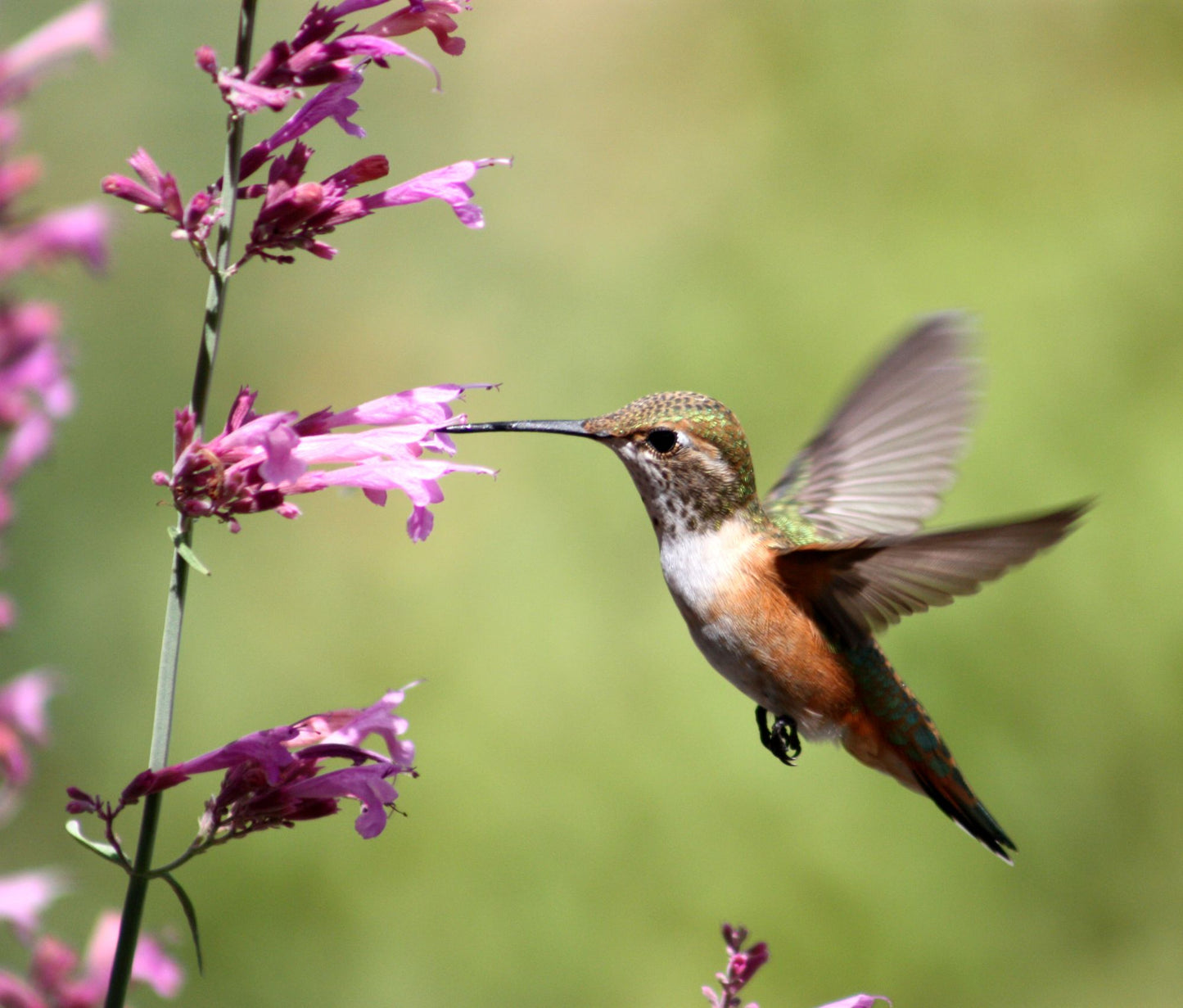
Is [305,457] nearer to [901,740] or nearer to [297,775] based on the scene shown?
[297,775]

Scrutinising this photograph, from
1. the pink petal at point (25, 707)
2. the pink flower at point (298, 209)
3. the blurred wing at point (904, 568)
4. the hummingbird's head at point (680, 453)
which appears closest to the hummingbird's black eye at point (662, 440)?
the hummingbird's head at point (680, 453)

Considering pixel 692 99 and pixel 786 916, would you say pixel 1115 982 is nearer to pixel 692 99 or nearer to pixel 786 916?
pixel 786 916

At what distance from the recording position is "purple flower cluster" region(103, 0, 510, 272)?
1785 mm

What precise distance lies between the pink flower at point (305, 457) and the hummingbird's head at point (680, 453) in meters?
0.42

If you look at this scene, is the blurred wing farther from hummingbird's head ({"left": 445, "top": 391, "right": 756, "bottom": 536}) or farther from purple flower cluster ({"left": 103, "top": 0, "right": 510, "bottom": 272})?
purple flower cluster ({"left": 103, "top": 0, "right": 510, "bottom": 272})

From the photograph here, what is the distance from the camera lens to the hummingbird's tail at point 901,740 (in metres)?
2.83

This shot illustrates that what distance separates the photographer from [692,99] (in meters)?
7.88

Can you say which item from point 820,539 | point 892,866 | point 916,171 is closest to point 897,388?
point 820,539

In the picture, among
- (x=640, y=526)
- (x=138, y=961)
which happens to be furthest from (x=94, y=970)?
(x=640, y=526)

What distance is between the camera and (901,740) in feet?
9.45

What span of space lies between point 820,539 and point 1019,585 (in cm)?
254

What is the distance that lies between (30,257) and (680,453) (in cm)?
125

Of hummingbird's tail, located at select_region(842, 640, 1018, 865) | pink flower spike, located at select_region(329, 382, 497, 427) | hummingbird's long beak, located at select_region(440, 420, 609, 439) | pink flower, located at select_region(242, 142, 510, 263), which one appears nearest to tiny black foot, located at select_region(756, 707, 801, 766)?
hummingbird's tail, located at select_region(842, 640, 1018, 865)

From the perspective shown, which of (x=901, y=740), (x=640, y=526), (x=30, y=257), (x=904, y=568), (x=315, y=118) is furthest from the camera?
(x=640, y=526)
